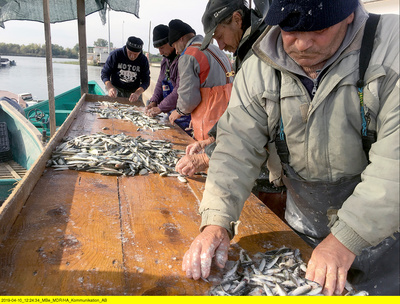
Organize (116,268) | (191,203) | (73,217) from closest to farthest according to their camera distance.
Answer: (116,268) < (73,217) < (191,203)

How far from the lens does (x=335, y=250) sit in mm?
1611

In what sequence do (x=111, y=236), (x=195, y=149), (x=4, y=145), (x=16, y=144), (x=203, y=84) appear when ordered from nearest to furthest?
(x=111, y=236)
(x=195, y=149)
(x=203, y=84)
(x=4, y=145)
(x=16, y=144)

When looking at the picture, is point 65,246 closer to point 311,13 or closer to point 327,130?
point 327,130

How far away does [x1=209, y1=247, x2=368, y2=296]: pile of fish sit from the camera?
5.32ft

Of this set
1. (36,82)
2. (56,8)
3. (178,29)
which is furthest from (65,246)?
(36,82)

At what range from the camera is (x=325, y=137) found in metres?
1.93

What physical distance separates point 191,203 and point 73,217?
2.96ft

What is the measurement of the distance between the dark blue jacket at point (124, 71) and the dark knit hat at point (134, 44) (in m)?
0.42

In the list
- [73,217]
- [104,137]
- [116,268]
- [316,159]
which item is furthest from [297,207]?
[104,137]

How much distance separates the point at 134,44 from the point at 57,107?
6656 mm

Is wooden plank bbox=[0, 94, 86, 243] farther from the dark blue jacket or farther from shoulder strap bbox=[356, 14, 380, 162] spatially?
the dark blue jacket

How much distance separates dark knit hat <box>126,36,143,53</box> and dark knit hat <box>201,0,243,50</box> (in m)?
5.28

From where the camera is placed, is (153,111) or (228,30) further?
(153,111)
